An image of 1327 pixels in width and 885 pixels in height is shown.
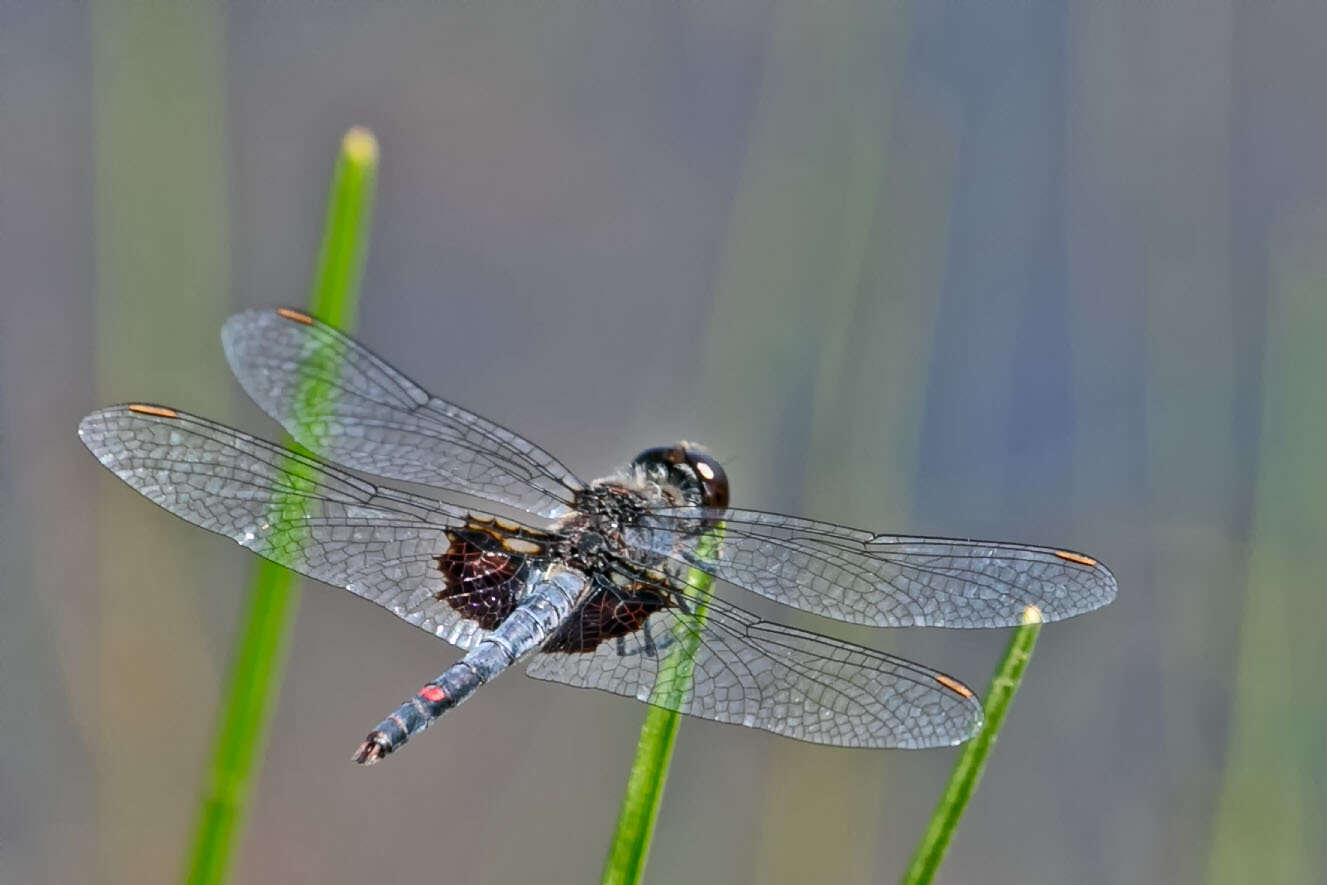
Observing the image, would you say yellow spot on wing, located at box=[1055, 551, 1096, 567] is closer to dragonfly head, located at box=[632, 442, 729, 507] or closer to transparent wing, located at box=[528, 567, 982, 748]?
transparent wing, located at box=[528, 567, 982, 748]

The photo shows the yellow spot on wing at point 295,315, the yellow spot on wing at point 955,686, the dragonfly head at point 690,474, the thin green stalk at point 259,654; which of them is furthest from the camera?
the dragonfly head at point 690,474

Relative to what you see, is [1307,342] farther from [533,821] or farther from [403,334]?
[403,334]

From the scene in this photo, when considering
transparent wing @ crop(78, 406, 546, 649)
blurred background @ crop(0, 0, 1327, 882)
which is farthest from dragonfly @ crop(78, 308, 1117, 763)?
blurred background @ crop(0, 0, 1327, 882)

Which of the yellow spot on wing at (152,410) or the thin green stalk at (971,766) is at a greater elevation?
the yellow spot on wing at (152,410)

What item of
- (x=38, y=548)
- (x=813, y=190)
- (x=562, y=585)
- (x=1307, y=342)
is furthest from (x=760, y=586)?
(x=38, y=548)

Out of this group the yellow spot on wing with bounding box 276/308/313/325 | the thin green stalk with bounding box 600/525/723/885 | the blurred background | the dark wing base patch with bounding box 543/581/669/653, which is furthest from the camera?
the blurred background

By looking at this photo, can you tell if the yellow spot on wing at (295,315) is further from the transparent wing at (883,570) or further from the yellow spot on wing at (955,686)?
the yellow spot on wing at (955,686)

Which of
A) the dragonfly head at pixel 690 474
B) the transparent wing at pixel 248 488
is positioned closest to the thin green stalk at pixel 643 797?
the transparent wing at pixel 248 488
